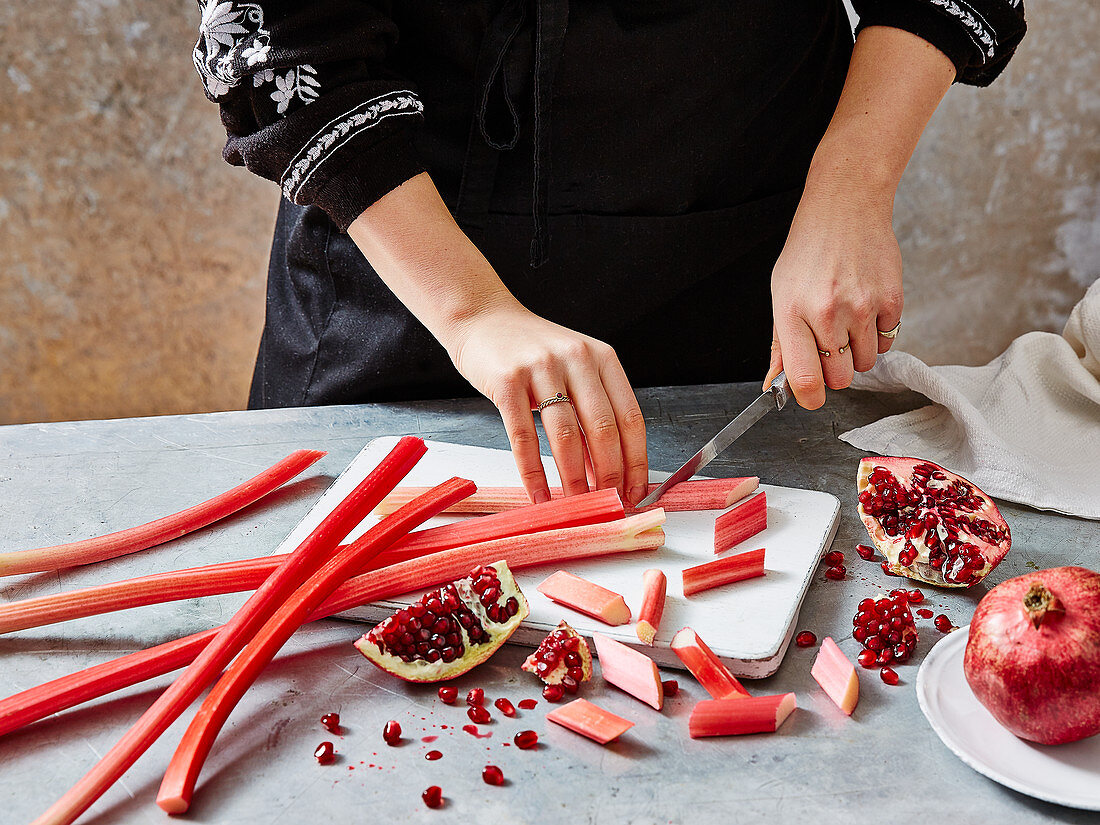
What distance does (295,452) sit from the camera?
66.6 inches

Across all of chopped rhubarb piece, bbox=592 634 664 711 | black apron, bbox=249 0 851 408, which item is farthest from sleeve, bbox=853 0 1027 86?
chopped rhubarb piece, bbox=592 634 664 711

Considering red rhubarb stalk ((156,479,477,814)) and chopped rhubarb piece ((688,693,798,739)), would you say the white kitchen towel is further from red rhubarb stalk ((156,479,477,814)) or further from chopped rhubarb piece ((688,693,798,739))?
red rhubarb stalk ((156,479,477,814))

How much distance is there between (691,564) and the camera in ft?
4.52

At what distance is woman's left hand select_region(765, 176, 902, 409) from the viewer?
152 centimetres

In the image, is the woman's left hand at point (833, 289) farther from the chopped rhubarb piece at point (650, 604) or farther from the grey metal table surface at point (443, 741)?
the chopped rhubarb piece at point (650, 604)

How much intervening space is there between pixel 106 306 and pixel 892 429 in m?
2.60

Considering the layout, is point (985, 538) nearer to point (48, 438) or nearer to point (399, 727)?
point (399, 727)

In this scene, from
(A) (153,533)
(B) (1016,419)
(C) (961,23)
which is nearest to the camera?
(A) (153,533)

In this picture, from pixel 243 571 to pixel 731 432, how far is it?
755 millimetres

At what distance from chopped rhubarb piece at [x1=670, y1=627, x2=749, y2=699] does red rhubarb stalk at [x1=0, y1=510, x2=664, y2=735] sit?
20 cm

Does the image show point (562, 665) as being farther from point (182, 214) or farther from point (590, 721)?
point (182, 214)

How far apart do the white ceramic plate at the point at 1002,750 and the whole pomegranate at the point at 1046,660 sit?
2 centimetres

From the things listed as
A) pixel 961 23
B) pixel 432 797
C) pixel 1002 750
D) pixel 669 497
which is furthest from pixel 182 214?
pixel 1002 750

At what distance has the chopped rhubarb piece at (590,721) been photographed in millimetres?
1084
